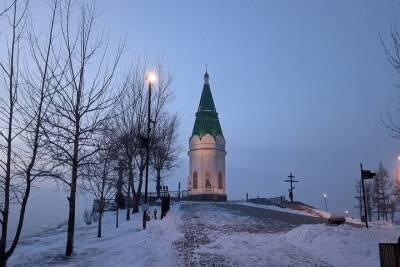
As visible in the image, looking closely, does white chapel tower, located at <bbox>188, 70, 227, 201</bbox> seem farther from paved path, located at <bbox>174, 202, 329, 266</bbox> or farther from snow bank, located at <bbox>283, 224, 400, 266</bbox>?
snow bank, located at <bbox>283, 224, 400, 266</bbox>

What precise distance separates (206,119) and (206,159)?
6.42 meters

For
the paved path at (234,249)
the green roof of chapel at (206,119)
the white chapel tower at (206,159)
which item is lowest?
the paved path at (234,249)

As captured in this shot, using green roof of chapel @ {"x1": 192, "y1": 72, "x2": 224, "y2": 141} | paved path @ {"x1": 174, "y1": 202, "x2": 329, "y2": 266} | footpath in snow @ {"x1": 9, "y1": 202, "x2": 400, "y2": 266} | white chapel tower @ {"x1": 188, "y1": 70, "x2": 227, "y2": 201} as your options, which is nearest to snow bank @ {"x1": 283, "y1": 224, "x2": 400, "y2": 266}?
footpath in snow @ {"x1": 9, "y1": 202, "x2": 400, "y2": 266}

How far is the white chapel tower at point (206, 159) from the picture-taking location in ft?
193

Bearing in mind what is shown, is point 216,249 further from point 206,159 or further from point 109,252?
point 206,159

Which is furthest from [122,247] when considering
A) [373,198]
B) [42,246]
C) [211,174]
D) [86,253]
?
[373,198]

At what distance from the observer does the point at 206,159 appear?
59938mm

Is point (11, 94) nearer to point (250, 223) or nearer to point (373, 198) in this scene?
point (250, 223)

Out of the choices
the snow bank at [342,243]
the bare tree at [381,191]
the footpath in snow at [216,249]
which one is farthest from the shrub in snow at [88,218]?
the bare tree at [381,191]

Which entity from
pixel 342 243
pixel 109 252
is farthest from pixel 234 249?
pixel 109 252

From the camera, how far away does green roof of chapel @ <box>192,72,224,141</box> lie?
61.3m

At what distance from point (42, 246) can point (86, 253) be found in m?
4.13

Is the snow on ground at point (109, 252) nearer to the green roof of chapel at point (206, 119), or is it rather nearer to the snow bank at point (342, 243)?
the snow bank at point (342, 243)

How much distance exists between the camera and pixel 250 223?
85.5 feet
